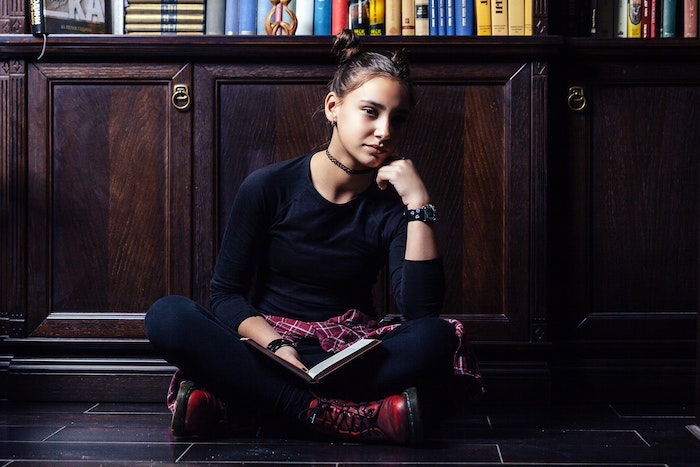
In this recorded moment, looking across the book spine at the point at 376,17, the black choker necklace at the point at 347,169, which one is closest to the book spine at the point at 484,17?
the book spine at the point at 376,17

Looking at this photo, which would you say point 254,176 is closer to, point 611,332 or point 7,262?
point 7,262

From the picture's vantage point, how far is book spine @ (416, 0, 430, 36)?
209 cm

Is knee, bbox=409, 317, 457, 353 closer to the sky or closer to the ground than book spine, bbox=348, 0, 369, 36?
closer to the ground

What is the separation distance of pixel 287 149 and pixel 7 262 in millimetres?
739

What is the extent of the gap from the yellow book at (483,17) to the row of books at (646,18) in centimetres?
27

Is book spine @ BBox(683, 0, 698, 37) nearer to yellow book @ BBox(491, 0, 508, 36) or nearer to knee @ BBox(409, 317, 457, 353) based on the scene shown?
yellow book @ BBox(491, 0, 508, 36)

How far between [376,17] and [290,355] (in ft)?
3.03

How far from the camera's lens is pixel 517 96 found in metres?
2.07

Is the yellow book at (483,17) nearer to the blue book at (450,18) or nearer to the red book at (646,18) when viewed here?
the blue book at (450,18)

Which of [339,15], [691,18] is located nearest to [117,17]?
[339,15]

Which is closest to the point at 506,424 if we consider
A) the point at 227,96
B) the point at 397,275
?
the point at 397,275

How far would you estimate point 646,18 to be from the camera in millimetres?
2123

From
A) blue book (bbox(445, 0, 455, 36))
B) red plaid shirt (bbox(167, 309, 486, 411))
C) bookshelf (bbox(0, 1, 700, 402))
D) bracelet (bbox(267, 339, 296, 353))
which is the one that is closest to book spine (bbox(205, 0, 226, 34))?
bookshelf (bbox(0, 1, 700, 402))

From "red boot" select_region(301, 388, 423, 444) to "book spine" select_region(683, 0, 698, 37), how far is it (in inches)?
46.0
